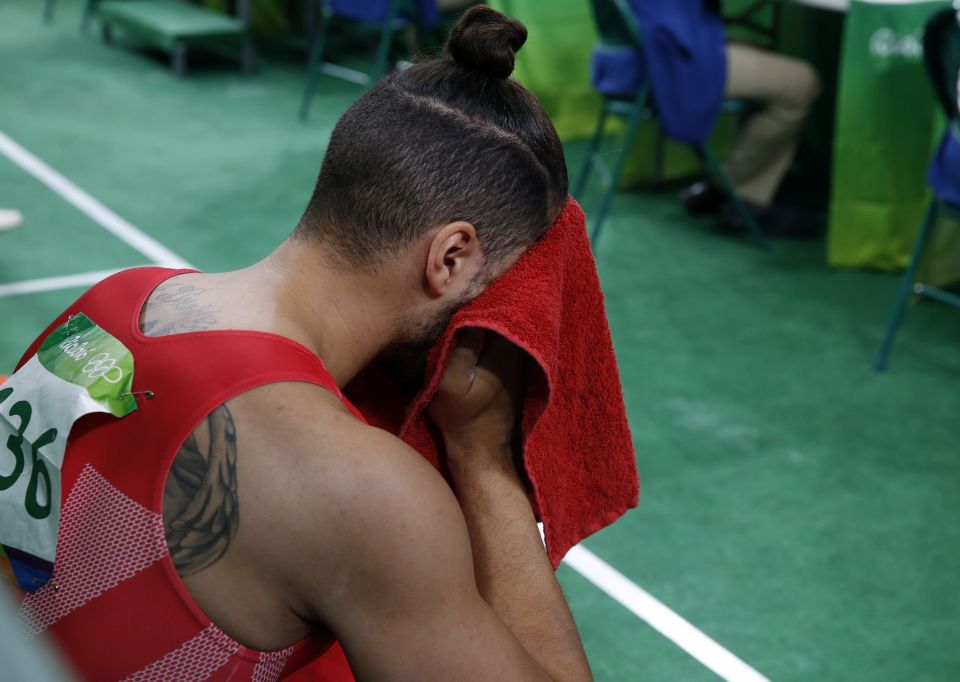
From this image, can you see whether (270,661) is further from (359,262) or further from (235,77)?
(235,77)

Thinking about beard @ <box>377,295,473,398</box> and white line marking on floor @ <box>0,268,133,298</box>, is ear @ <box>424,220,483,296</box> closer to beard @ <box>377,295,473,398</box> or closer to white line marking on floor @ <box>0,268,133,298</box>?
beard @ <box>377,295,473,398</box>

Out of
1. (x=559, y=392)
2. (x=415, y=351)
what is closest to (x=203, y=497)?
(x=415, y=351)

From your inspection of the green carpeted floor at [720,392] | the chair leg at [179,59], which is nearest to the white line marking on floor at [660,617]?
the green carpeted floor at [720,392]

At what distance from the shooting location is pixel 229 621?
1.06m

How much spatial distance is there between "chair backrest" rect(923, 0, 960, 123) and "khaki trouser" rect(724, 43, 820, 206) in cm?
103

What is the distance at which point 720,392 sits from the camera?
3.19 metres

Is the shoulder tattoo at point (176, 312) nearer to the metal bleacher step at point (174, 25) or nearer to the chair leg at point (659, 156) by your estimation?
the chair leg at point (659, 156)

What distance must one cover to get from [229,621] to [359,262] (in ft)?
1.28

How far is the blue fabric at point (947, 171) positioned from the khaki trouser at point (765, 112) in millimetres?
1023

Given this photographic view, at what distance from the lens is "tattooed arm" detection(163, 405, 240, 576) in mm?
1027

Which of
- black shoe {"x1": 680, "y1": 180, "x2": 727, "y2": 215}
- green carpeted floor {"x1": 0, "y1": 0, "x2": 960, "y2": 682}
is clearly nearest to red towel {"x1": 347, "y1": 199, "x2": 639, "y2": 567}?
green carpeted floor {"x1": 0, "y1": 0, "x2": 960, "y2": 682}

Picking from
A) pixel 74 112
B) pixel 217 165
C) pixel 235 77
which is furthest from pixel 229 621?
pixel 235 77

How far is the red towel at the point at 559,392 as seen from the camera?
1.23m

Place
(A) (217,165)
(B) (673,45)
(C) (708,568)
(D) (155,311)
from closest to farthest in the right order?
(D) (155,311) < (C) (708,568) < (B) (673,45) < (A) (217,165)
